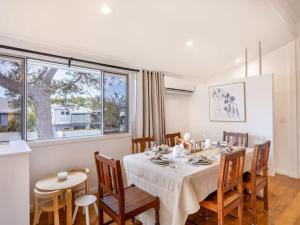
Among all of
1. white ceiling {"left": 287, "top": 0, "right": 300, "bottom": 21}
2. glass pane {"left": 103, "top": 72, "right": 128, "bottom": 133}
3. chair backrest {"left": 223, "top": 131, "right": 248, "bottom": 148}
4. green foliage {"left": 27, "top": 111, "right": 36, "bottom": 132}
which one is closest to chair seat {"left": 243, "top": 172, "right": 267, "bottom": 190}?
chair backrest {"left": 223, "top": 131, "right": 248, "bottom": 148}

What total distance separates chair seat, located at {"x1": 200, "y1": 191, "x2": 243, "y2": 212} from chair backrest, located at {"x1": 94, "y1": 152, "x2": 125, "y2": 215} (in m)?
0.83

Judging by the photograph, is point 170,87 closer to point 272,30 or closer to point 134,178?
point 272,30

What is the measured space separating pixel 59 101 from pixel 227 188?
8.23 feet

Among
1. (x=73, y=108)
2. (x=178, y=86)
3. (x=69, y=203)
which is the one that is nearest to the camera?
(x=69, y=203)

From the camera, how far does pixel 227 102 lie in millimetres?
3850

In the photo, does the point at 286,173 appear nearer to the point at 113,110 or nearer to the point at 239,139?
the point at 239,139

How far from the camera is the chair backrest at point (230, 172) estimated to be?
1.71 m

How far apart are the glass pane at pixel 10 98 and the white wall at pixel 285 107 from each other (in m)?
4.40

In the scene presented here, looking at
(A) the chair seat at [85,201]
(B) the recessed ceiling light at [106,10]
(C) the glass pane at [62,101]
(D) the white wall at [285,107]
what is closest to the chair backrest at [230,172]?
(A) the chair seat at [85,201]

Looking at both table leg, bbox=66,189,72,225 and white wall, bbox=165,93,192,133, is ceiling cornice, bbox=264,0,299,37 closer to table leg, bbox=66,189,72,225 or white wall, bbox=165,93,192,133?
white wall, bbox=165,93,192,133

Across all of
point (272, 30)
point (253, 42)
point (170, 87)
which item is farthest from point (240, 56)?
point (170, 87)

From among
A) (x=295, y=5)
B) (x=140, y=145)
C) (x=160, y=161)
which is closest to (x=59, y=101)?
(x=140, y=145)

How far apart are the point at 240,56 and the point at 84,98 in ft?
10.7

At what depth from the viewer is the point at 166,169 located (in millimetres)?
1919
